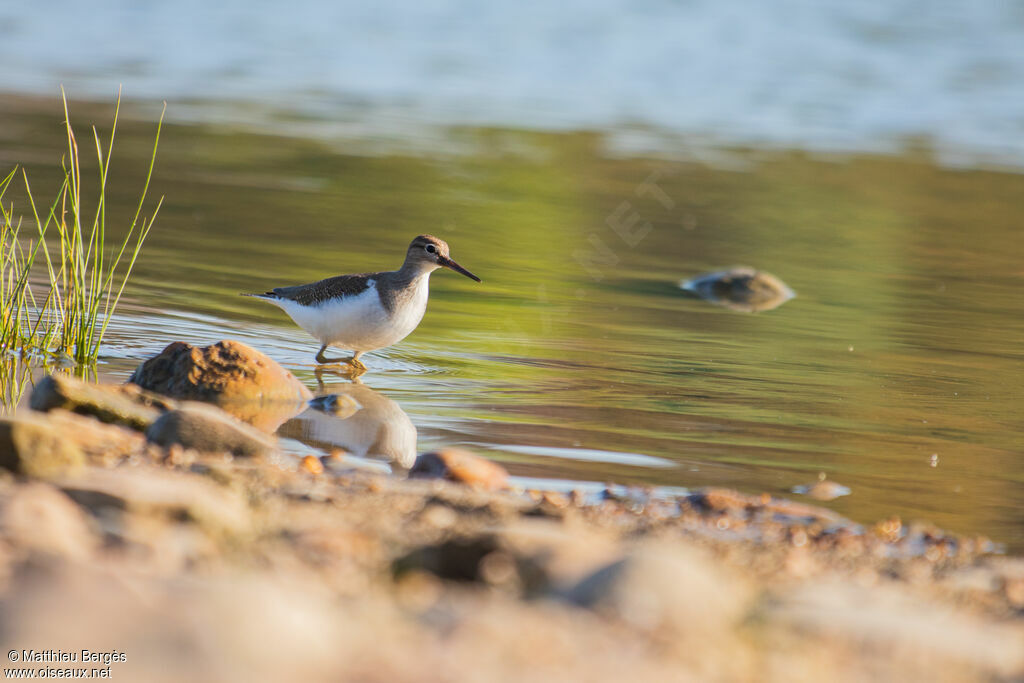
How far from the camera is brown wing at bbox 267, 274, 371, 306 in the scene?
8023 millimetres

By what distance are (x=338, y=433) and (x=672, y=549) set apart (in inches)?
113

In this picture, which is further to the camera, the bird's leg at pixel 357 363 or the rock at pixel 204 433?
the bird's leg at pixel 357 363

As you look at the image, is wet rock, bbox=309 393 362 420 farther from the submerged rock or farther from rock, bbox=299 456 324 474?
rock, bbox=299 456 324 474

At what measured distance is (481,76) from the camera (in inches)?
933

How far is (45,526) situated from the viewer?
12.7 ft

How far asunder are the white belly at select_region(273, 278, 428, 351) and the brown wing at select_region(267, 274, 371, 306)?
0.05 metres

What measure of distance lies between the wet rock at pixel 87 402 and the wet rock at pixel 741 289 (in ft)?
18.5

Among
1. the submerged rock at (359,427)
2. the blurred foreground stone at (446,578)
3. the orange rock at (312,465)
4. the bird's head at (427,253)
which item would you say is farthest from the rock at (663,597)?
the bird's head at (427,253)

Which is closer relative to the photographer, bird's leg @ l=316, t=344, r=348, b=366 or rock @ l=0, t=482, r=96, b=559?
rock @ l=0, t=482, r=96, b=559

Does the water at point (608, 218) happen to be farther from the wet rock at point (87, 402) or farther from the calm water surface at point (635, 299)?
the wet rock at point (87, 402)

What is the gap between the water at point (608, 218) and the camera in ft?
23.0

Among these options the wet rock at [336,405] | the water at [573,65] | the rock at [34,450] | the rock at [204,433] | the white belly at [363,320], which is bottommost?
the rock at [34,450]

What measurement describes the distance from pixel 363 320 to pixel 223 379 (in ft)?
3.95

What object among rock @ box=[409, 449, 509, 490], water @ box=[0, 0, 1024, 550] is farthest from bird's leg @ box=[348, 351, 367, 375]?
rock @ box=[409, 449, 509, 490]
